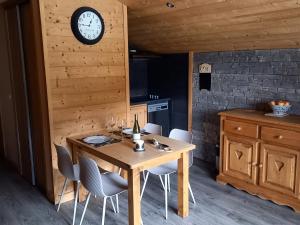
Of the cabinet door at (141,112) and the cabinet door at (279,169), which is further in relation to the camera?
the cabinet door at (141,112)

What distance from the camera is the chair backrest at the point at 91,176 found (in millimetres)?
2246

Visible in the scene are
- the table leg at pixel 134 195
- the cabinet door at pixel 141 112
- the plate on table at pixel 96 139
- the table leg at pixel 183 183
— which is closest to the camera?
the table leg at pixel 134 195

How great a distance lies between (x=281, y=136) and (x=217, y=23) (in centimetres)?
129

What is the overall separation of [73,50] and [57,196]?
1.52 m

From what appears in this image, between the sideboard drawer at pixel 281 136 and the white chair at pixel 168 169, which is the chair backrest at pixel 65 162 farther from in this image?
the sideboard drawer at pixel 281 136

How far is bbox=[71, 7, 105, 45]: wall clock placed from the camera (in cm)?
294

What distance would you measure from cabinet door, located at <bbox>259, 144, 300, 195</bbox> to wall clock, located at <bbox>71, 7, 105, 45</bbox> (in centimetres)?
210

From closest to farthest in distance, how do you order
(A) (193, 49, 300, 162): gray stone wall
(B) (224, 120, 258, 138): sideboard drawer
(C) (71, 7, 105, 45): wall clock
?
1. (C) (71, 7, 105, 45): wall clock
2. (B) (224, 120, 258, 138): sideboard drawer
3. (A) (193, 49, 300, 162): gray stone wall

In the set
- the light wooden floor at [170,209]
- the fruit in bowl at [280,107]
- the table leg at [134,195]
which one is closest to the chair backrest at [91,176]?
the table leg at [134,195]

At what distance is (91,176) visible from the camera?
2.29m

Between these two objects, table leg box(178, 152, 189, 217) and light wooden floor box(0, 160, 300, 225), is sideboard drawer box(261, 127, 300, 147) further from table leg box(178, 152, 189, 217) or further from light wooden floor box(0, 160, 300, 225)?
table leg box(178, 152, 189, 217)

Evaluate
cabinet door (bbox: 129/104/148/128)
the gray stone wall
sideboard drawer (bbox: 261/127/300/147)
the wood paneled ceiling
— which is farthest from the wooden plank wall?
sideboard drawer (bbox: 261/127/300/147)

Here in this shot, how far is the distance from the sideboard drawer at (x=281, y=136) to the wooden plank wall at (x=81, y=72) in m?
1.57

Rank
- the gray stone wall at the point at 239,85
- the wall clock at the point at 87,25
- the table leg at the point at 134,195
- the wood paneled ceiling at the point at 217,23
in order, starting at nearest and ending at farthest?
the table leg at the point at 134,195, the wood paneled ceiling at the point at 217,23, the wall clock at the point at 87,25, the gray stone wall at the point at 239,85
